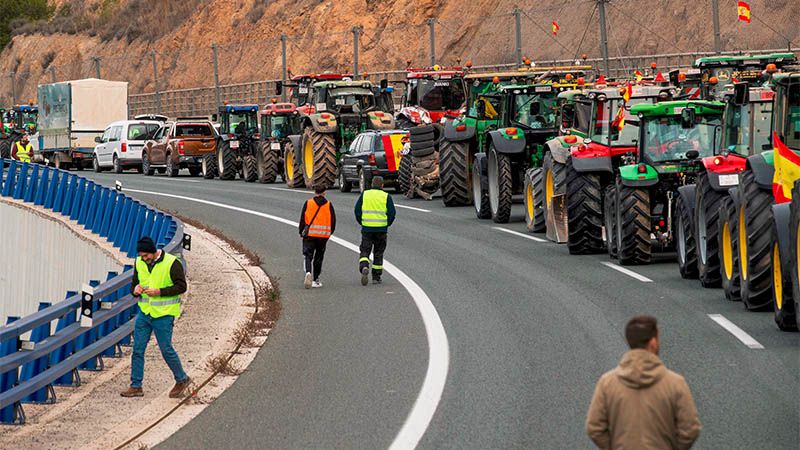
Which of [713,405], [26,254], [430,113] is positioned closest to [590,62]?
[430,113]

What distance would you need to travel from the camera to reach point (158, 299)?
13.2 meters

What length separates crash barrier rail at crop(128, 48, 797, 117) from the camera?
46.5 metres

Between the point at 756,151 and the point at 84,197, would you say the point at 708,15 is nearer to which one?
the point at 84,197

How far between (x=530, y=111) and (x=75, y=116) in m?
35.8

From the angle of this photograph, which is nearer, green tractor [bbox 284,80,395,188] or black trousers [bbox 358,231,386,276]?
black trousers [bbox 358,231,386,276]

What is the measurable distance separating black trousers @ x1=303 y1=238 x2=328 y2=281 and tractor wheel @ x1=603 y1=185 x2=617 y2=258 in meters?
4.07

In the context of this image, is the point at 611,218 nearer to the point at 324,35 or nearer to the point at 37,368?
the point at 37,368

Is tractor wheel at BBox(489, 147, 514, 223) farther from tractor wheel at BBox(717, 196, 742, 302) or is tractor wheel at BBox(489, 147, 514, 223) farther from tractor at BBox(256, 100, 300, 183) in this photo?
tractor at BBox(256, 100, 300, 183)

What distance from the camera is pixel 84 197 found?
3216 centimetres

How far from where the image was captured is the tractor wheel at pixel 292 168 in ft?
138

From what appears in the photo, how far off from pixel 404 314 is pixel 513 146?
1073cm

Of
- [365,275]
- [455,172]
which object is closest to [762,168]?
[365,275]

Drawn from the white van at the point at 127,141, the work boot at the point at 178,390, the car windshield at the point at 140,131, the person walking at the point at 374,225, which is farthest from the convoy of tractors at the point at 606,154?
the white van at the point at 127,141

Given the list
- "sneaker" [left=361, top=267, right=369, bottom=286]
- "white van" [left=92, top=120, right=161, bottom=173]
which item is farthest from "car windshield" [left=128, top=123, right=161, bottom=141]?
"sneaker" [left=361, top=267, right=369, bottom=286]
